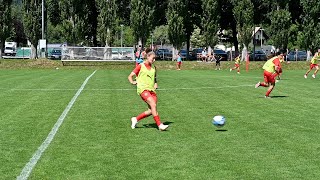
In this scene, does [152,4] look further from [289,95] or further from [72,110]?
[72,110]

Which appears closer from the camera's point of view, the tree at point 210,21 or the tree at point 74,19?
the tree at point 74,19

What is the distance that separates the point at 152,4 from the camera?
185 ft

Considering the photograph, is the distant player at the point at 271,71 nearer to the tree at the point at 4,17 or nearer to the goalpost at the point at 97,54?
the goalpost at the point at 97,54

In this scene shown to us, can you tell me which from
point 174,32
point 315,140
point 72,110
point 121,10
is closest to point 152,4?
point 174,32

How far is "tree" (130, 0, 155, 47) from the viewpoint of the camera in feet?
182

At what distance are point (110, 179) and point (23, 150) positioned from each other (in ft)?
8.70

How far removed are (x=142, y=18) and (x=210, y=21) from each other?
8062 mm

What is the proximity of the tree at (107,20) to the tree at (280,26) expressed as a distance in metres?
18.1

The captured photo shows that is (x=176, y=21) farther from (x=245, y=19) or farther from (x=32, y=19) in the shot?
(x=32, y=19)

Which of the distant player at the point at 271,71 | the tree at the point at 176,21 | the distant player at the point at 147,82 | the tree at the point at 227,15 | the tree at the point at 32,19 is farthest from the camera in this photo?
the tree at the point at 227,15

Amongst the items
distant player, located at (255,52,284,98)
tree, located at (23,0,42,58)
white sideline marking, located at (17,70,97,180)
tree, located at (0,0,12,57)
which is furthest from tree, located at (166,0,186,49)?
white sideline marking, located at (17,70,97,180)

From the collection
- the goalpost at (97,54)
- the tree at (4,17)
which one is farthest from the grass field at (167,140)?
the tree at (4,17)

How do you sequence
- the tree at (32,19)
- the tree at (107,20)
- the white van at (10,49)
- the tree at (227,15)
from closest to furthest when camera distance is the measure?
the tree at (107,20) < the tree at (32,19) < the tree at (227,15) < the white van at (10,49)

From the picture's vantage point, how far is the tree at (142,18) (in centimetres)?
5544
